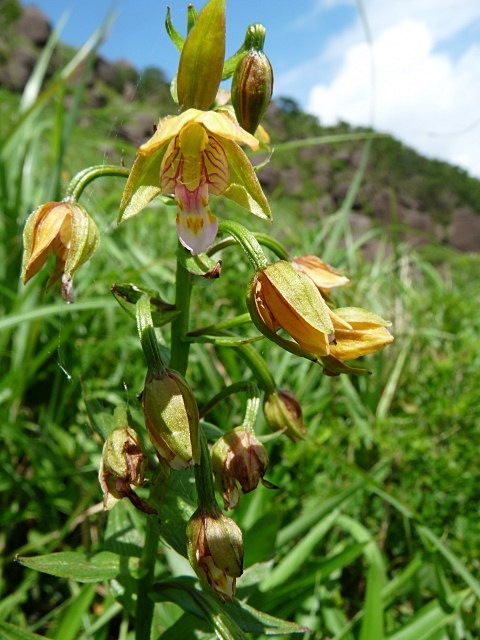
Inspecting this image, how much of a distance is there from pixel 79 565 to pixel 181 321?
59cm

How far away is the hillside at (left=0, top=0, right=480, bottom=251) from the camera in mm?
3286

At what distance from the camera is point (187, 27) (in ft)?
4.43

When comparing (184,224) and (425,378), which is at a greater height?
(184,224)

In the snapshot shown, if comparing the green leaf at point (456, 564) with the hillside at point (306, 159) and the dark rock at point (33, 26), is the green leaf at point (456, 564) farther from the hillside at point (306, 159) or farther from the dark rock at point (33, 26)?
the dark rock at point (33, 26)

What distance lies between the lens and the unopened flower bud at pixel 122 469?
1.19 m

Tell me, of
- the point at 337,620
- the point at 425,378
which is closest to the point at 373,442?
the point at 425,378

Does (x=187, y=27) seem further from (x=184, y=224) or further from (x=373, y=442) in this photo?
(x=373, y=442)

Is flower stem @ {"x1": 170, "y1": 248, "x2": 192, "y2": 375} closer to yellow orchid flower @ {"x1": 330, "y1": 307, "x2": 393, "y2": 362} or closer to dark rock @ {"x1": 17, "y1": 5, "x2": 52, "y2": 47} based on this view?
yellow orchid flower @ {"x1": 330, "y1": 307, "x2": 393, "y2": 362}

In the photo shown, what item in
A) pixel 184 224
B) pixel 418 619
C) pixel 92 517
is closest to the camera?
pixel 184 224

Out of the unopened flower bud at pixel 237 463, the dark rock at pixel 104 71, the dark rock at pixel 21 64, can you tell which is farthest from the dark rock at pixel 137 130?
the dark rock at pixel 104 71

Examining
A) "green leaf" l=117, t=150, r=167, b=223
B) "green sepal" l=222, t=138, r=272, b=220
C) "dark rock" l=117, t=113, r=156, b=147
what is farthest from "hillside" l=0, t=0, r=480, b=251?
"green sepal" l=222, t=138, r=272, b=220

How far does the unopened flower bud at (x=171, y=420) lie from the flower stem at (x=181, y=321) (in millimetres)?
225

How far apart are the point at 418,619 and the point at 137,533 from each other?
3.03ft

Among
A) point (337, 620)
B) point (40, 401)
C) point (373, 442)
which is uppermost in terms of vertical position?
point (373, 442)
